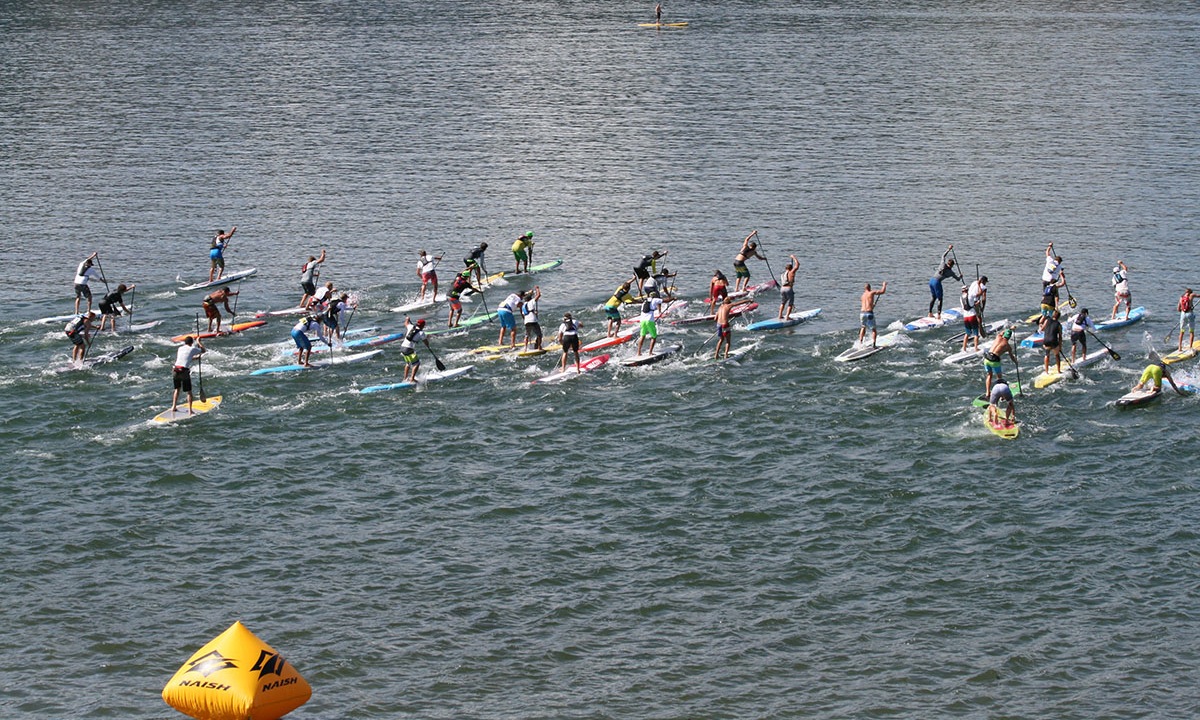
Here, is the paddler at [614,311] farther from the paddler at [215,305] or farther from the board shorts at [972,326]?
the paddler at [215,305]

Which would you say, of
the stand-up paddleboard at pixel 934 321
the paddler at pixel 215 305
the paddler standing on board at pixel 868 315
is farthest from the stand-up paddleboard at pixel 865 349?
the paddler at pixel 215 305

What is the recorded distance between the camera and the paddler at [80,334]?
160ft

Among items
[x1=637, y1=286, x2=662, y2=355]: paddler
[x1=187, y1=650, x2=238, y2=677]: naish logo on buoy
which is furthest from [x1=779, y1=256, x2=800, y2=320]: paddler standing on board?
[x1=187, y1=650, x2=238, y2=677]: naish logo on buoy

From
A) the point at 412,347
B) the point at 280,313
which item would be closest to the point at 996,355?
the point at 412,347

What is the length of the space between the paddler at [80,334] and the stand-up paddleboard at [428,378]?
10.3 metres

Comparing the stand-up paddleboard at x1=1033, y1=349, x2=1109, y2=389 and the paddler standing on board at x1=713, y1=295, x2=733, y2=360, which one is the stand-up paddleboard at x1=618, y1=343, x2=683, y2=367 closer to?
the paddler standing on board at x1=713, y1=295, x2=733, y2=360

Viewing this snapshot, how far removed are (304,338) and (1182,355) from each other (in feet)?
99.0

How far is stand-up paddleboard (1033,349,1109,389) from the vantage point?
4606cm

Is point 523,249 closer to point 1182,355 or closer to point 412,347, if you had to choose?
point 412,347

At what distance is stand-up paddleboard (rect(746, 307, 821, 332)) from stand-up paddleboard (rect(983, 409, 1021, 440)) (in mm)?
12813

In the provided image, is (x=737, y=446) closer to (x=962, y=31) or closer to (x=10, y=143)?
(x=10, y=143)

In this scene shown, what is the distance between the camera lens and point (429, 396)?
1848 inches

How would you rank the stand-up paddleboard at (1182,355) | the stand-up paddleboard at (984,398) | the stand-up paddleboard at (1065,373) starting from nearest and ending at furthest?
the stand-up paddleboard at (984,398)
the stand-up paddleboard at (1065,373)
the stand-up paddleboard at (1182,355)

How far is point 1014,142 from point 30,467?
219ft
